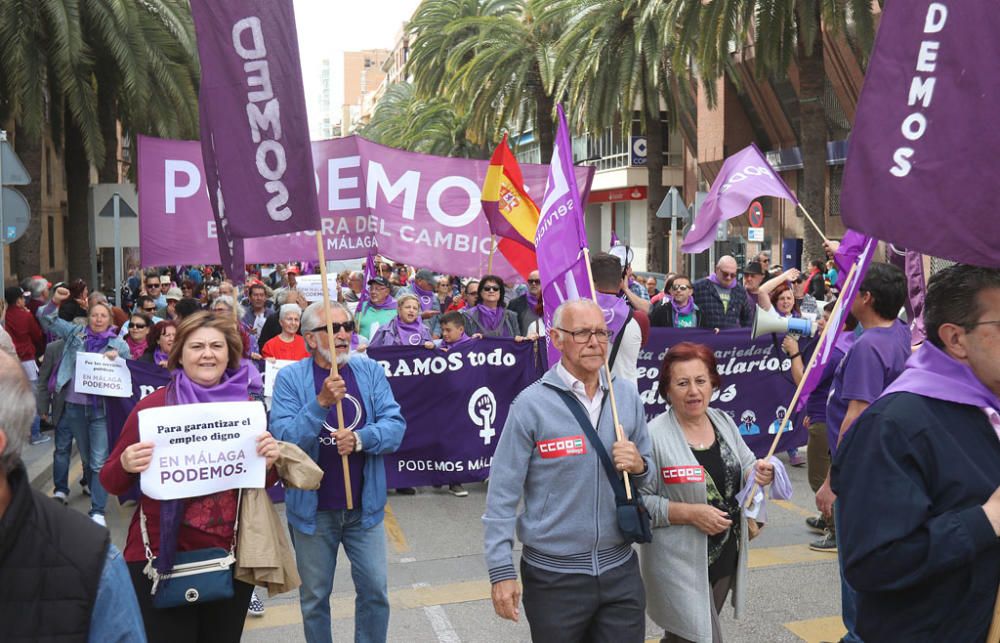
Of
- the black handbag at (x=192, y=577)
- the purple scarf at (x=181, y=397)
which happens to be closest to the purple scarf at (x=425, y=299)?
the purple scarf at (x=181, y=397)

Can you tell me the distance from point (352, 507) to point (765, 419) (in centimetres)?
596

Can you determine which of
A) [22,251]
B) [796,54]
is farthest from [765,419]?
[22,251]

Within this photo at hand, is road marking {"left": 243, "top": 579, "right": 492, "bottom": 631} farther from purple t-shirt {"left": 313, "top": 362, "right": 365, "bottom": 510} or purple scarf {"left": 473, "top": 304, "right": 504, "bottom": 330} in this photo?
purple scarf {"left": 473, "top": 304, "right": 504, "bottom": 330}

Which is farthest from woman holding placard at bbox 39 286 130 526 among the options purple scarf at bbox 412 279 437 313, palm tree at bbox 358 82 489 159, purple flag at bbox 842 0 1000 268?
palm tree at bbox 358 82 489 159

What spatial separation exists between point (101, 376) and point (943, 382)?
6863 millimetres

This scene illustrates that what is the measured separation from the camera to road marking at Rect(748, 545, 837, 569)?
6.47m

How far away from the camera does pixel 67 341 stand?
8500 millimetres

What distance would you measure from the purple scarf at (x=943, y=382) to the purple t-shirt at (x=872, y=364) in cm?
207

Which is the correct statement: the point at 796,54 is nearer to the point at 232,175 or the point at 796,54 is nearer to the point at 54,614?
the point at 232,175

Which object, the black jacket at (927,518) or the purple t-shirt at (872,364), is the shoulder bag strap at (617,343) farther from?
the black jacket at (927,518)

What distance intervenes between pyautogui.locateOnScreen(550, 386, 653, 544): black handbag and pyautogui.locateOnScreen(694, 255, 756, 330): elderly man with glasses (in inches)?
258

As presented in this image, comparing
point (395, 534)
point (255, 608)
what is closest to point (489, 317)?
point (395, 534)

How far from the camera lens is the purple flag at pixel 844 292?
12.2 ft

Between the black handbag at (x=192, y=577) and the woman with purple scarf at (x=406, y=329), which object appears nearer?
the black handbag at (x=192, y=577)
